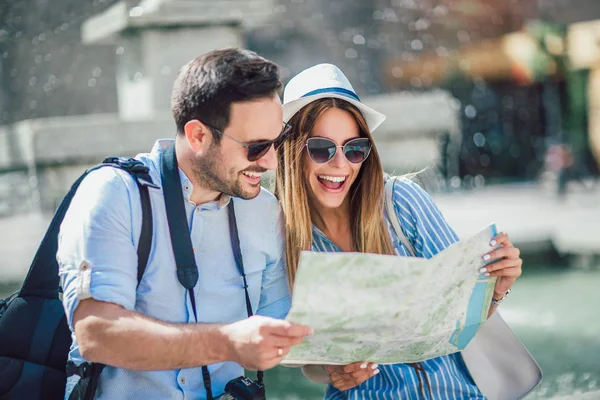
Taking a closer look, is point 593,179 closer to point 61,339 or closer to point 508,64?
point 508,64

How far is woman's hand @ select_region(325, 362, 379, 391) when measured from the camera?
2.07 m

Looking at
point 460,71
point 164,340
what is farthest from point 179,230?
point 460,71

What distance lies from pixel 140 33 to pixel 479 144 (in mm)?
13859

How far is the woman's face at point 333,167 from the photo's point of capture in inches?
94.2

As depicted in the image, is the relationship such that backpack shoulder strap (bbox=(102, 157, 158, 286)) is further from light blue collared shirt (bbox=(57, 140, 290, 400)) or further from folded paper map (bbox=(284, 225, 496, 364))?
folded paper map (bbox=(284, 225, 496, 364))

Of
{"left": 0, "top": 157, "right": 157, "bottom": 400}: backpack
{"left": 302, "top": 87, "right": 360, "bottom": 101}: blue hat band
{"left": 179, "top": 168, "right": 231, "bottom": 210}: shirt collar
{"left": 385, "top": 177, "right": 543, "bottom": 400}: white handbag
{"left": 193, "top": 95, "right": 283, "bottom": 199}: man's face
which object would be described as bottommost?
{"left": 385, "top": 177, "right": 543, "bottom": 400}: white handbag

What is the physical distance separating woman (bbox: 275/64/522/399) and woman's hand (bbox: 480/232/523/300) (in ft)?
0.79

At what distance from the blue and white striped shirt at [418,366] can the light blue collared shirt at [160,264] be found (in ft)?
0.96

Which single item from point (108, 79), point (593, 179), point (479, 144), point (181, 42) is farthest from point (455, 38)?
point (181, 42)

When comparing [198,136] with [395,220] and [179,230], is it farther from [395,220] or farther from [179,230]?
[395,220]

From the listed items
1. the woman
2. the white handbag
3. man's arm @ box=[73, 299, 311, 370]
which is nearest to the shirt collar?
the woman

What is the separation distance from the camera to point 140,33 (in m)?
5.32

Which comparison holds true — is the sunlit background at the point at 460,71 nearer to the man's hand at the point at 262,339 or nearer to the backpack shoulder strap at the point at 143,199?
the backpack shoulder strap at the point at 143,199

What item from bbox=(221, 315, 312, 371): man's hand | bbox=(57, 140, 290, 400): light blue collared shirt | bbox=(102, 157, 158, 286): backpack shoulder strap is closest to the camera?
bbox=(221, 315, 312, 371): man's hand
